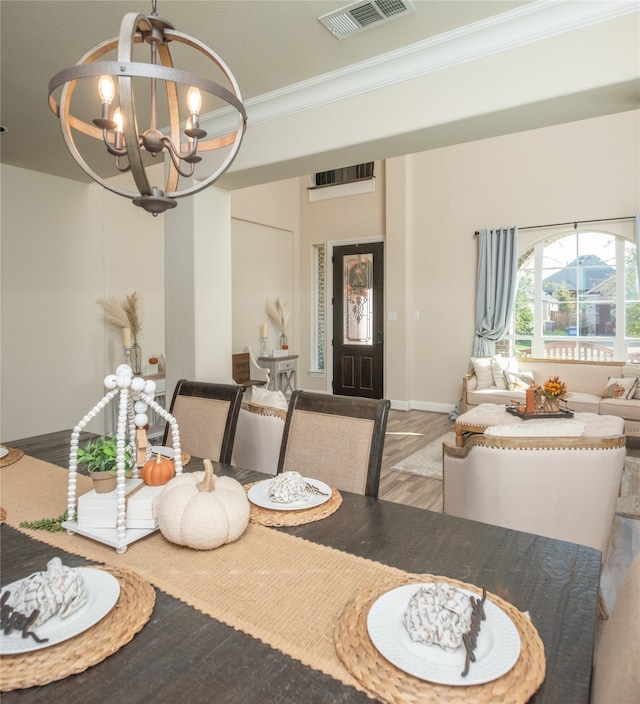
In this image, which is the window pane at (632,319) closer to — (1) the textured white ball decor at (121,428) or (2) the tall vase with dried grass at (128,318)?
(2) the tall vase with dried grass at (128,318)

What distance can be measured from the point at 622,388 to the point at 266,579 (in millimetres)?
4912

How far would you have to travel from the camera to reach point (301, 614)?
2.90 feet

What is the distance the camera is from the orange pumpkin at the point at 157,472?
1.26m

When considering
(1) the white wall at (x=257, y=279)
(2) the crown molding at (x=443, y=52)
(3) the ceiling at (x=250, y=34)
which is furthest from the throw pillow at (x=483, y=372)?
(2) the crown molding at (x=443, y=52)

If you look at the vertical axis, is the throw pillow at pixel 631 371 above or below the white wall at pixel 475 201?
below

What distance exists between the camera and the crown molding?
196cm

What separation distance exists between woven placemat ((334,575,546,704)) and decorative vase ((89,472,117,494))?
0.70m

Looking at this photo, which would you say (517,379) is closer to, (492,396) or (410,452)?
(492,396)

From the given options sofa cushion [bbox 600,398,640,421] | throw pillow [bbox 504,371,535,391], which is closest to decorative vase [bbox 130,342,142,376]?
throw pillow [bbox 504,371,535,391]

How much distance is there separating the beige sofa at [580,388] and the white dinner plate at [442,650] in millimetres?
4503

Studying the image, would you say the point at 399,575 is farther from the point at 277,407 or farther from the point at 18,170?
the point at 18,170

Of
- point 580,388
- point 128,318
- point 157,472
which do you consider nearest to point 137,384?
point 157,472

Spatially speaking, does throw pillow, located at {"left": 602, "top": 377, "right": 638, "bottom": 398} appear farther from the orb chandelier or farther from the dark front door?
the orb chandelier

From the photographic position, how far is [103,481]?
123 cm
